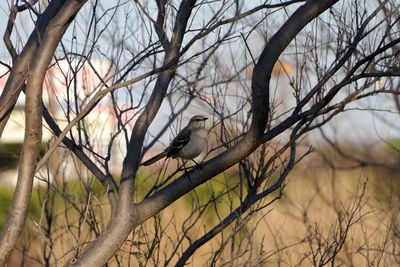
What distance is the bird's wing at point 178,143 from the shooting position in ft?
19.2

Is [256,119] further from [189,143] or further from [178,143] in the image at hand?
[189,143]

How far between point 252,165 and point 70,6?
255cm

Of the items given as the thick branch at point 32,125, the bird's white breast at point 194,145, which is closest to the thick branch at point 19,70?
the thick branch at point 32,125

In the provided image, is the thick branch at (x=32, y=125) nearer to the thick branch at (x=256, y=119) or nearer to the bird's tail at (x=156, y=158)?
the thick branch at (x=256, y=119)

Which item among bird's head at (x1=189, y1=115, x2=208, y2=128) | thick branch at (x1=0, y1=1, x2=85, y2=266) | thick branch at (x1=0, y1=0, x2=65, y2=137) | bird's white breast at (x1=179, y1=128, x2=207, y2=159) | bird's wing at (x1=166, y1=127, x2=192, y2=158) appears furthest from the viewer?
bird's head at (x1=189, y1=115, x2=208, y2=128)

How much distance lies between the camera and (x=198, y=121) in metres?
6.78

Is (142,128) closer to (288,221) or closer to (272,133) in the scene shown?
(272,133)

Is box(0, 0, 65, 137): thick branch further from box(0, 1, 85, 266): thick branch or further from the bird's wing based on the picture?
the bird's wing

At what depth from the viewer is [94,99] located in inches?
139

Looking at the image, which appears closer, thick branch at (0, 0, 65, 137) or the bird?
thick branch at (0, 0, 65, 137)

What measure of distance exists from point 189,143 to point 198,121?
450 mm

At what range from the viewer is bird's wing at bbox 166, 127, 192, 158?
5848 millimetres

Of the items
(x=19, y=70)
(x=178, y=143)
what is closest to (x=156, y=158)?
(x=178, y=143)

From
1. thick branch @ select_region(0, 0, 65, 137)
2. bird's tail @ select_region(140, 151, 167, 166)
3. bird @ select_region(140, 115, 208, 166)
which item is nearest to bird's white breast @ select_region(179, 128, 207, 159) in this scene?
bird @ select_region(140, 115, 208, 166)
